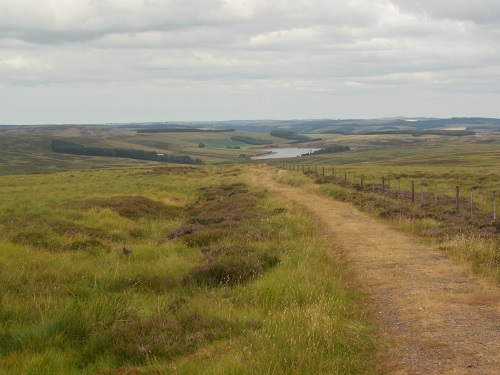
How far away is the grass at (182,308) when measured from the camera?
587cm

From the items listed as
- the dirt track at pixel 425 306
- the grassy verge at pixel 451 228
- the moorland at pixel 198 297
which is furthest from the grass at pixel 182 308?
the grassy verge at pixel 451 228

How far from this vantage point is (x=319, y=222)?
1902 cm

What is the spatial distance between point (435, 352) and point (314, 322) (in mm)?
1605

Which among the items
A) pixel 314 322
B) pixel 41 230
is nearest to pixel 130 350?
pixel 314 322

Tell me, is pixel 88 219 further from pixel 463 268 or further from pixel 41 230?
pixel 463 268

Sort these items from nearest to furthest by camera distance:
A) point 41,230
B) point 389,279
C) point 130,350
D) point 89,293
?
point 130,350 < point 89,293 < point 389,279 < point 41,230

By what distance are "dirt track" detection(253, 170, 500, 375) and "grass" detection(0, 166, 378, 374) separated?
44 cm

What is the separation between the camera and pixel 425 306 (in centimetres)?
841

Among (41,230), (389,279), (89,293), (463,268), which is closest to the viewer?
(89,293)

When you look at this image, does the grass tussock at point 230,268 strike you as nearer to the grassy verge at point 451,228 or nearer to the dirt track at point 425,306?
the dirt track at point 425,306

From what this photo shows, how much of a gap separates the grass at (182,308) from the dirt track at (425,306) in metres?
0.44

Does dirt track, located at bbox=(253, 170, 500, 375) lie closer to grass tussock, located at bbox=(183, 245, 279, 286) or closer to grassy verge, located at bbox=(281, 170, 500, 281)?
grassy verge, located at bbox=(281, 170, 500, 281)

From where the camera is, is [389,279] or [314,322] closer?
[314,322]

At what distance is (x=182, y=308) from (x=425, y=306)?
165 inches
